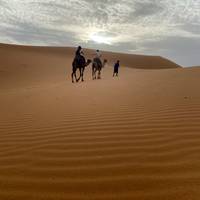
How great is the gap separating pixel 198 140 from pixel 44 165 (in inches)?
72.9

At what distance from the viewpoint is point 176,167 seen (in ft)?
13.0

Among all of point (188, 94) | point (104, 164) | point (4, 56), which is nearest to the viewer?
point (104, 164)

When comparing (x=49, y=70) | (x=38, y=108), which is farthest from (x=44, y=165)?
(x=49, y=70)

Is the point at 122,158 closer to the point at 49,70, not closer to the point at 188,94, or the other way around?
the point at 188,94

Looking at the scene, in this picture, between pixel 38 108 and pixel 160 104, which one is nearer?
pixel 160 104

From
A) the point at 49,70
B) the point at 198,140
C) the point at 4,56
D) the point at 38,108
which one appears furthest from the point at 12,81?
the point at 198,140

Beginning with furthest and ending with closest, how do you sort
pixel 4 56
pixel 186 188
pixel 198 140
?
pixel 4 56 < pixel 198 140 < pixel 186 188

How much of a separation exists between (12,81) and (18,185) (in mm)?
27707

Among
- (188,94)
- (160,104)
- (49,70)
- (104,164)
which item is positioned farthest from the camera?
(49,70)

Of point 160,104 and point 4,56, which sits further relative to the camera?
point 4,56

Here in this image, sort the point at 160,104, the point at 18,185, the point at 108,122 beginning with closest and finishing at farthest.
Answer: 1. the point at 18,185
2. the point at 108,122
3. the point at 160,104

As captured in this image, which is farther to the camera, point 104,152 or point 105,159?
point 104,152

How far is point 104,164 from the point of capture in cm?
420

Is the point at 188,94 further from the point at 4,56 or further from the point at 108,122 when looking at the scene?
the point at 4,56
